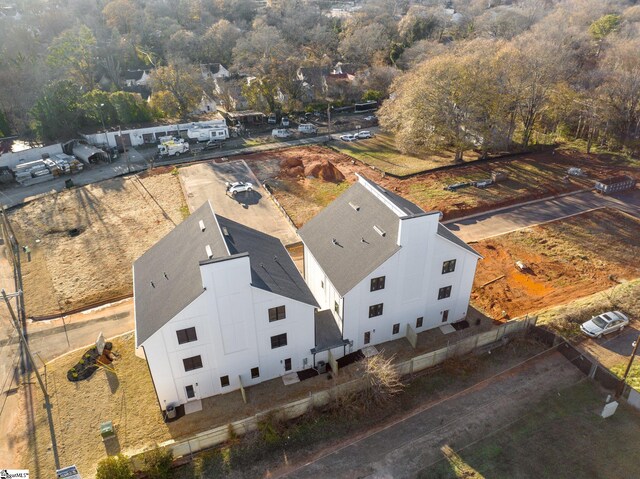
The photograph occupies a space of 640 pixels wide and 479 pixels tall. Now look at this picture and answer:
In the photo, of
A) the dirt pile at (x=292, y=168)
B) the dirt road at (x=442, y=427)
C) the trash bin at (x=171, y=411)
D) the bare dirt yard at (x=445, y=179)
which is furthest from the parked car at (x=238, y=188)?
the dirt road at (x=442, y=427)

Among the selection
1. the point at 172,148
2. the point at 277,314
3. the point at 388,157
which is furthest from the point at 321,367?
the point at 172,148

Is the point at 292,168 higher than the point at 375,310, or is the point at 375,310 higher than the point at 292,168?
the point at 375,310

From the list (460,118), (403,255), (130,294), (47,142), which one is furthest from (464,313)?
(47,142)

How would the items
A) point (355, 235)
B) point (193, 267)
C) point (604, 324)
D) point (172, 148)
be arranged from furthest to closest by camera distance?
1. point (172, 148)
2. point (355, 235)
3. point (604, 324)
4. point (193, 267)

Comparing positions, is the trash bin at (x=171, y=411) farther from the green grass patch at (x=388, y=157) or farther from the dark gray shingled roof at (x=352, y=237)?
the green grass patch at (x=388, y=157)

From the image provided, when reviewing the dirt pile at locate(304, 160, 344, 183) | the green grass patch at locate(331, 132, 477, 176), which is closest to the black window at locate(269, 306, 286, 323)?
the dirt pile at locate(304, 160, 344, 183)

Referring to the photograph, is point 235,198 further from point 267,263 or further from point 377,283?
point 377,283

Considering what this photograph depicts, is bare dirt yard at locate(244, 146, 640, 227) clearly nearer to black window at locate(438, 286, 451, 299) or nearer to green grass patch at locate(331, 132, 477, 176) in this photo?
green grass patch at locate(331, 132, 477, 176)

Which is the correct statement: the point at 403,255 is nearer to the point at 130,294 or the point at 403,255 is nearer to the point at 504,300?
the point at 504,300
